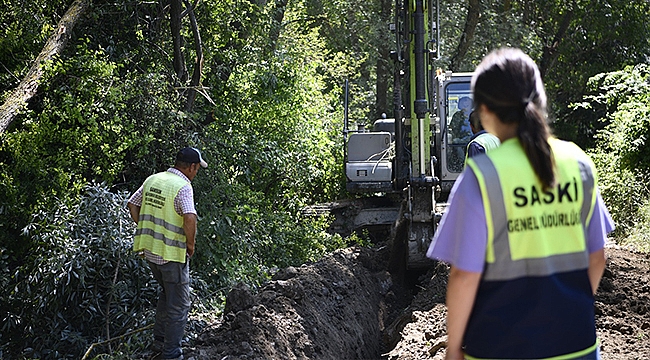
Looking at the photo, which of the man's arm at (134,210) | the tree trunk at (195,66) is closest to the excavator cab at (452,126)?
the tree trunk at (195,66)

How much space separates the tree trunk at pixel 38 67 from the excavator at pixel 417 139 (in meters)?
4.49

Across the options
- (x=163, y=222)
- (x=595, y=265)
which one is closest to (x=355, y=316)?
(x=163, y=222)

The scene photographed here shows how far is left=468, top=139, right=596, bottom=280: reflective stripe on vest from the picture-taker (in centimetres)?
287

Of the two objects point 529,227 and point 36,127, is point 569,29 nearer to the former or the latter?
point 36,127

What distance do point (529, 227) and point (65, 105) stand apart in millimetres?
7536

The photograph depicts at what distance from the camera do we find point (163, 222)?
7.19m

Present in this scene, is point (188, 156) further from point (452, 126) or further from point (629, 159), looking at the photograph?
point (629, 159)

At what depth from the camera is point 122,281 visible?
8.70m

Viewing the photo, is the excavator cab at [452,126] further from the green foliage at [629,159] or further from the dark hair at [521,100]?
the dark hair at [521,100]

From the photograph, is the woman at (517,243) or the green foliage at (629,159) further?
the green foliage at (629,159)

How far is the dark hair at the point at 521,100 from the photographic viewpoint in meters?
2.91

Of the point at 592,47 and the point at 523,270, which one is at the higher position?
the point at 592,47

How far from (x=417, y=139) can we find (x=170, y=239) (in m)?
5.38

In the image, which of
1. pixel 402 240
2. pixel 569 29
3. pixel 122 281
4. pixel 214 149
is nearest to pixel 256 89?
pixel 214 149
